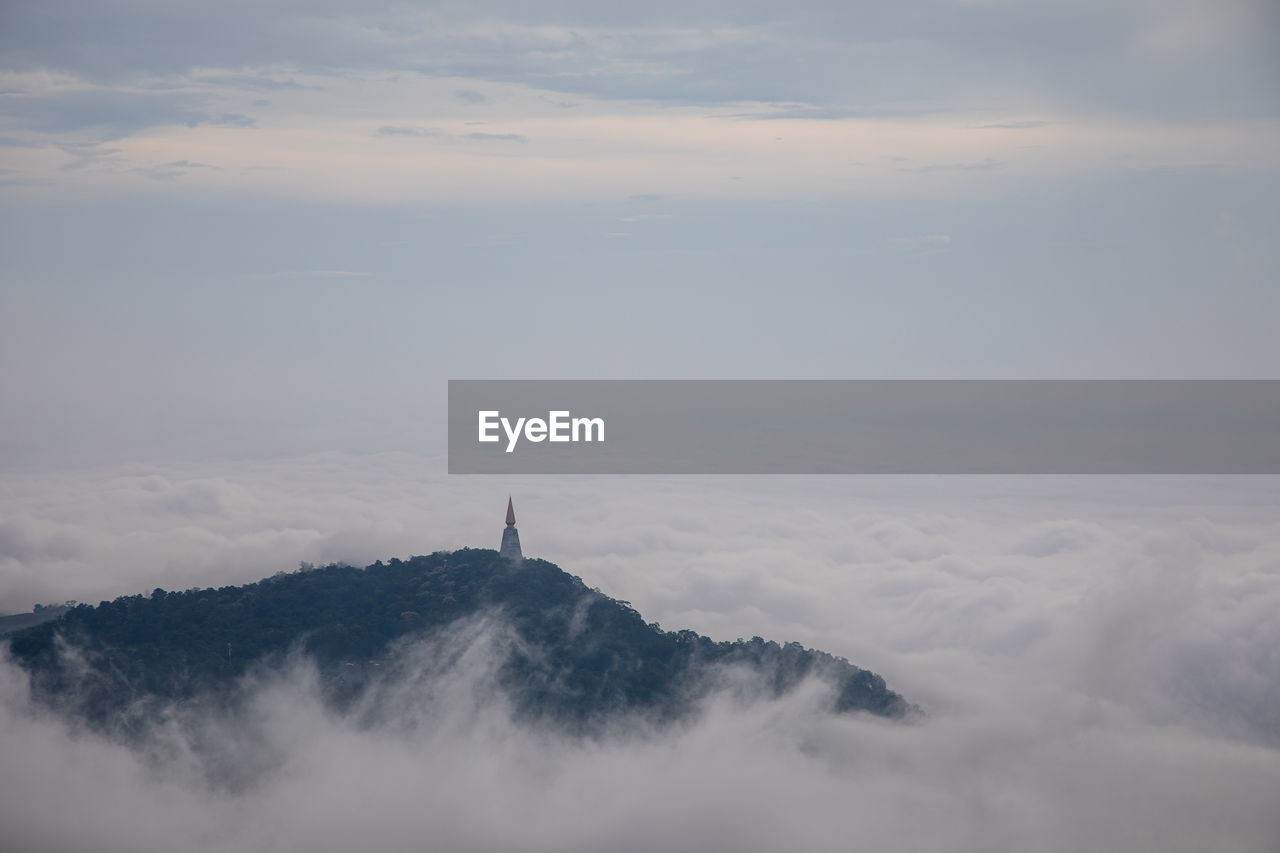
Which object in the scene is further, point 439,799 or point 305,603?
point 439,799

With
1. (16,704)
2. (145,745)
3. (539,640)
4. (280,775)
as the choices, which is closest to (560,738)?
(539,640)

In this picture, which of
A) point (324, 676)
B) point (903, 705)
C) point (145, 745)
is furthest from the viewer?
point (903, 705)

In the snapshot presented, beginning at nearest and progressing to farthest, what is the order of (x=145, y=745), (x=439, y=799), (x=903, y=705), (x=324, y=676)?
1. (x=145, y=745)
2. (x=324, y=676)
3. (x=439, y=799)
4. (x=903, y=705)

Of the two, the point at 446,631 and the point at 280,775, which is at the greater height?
the point at 446,631

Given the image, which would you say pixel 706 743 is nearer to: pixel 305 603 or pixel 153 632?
pixel 305 603

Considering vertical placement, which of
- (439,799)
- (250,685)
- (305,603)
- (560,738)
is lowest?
(439,799)

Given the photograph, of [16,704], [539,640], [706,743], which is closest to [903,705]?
[706,743]

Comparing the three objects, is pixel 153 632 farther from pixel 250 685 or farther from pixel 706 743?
pixel 706 743
